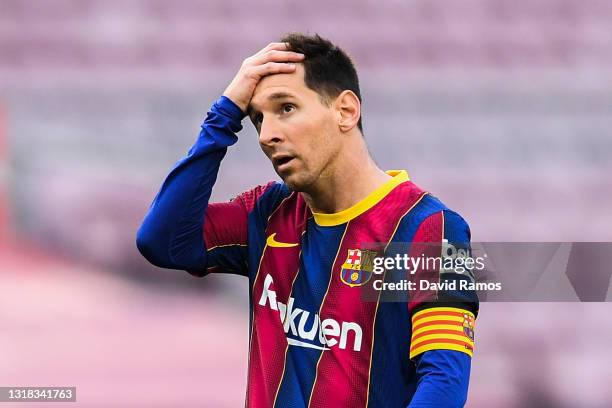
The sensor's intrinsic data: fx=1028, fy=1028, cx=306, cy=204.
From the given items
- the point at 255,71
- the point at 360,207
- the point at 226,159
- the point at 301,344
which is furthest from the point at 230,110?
the point at 226,159

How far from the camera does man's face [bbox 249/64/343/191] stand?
203 centimetres

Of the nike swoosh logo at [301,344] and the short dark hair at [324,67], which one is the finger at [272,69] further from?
the nike swoosh logo at [301,344]

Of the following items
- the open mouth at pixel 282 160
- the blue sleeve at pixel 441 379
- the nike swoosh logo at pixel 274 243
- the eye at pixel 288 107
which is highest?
the eye at pixel 288 107

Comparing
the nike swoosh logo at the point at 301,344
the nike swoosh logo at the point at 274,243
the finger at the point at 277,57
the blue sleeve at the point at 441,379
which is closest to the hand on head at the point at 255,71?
the finger at the point at 277,57

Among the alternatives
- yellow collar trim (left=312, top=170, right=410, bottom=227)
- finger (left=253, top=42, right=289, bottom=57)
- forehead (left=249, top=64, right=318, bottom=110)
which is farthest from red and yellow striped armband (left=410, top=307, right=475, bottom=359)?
finger (left=253, top=42, right=289, bottom=57)

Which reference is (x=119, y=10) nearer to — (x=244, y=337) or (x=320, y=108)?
(x=244, y=337)

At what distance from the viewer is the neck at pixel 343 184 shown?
209cm

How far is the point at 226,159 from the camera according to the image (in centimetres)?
365

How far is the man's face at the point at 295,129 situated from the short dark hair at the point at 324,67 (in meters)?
0.02

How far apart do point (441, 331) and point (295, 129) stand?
492 millimetres

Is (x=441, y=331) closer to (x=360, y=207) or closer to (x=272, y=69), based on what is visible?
(x=360, y=207)

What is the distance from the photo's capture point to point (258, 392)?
2.09 metres

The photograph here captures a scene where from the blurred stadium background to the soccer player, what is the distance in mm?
1337

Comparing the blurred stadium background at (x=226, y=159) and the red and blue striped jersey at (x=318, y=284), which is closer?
the red and blue striped jersey at (x=318, y=284)
